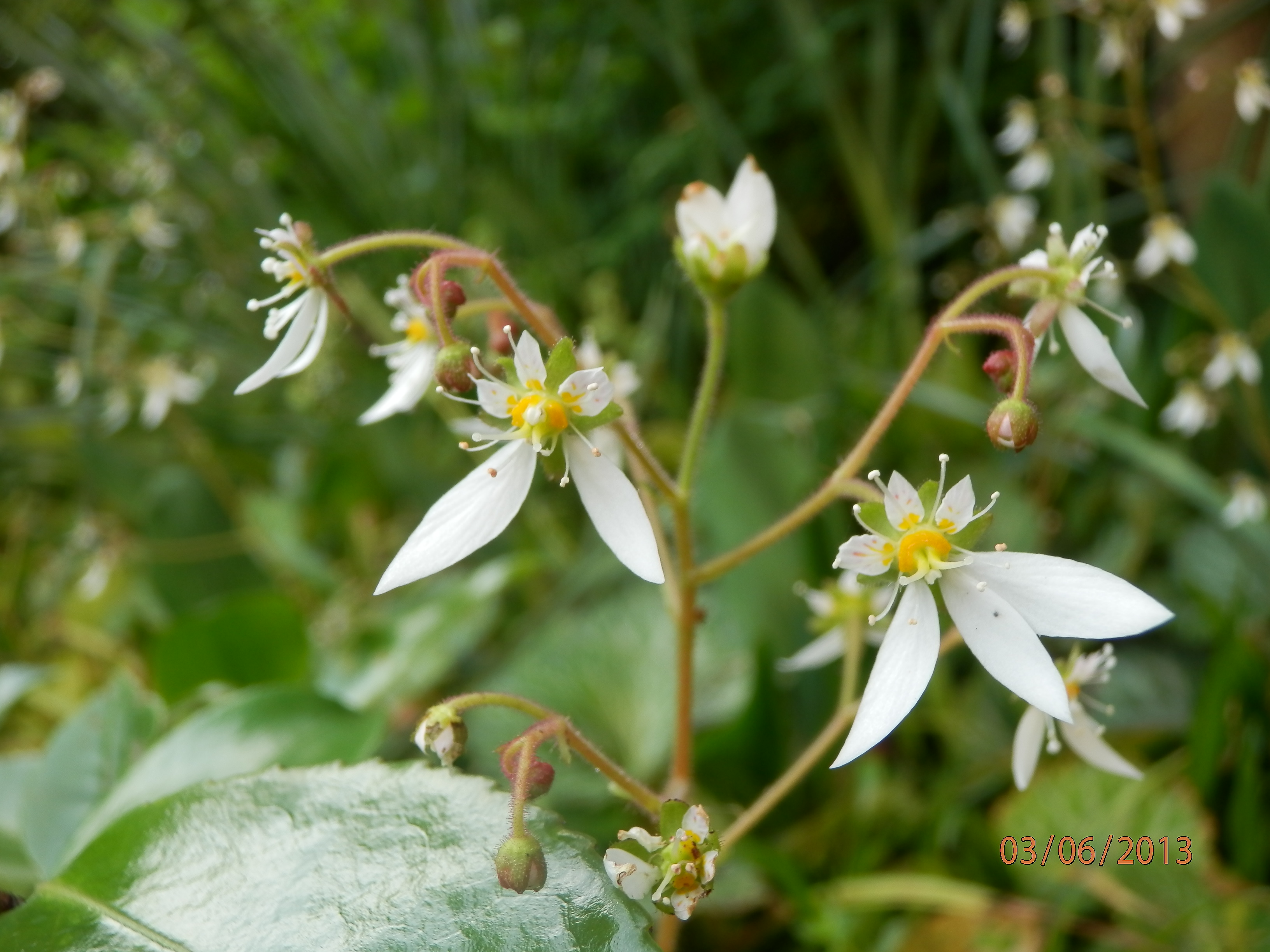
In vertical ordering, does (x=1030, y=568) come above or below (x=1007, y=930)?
above

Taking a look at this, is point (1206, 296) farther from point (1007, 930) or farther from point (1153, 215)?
point (1007, 930)

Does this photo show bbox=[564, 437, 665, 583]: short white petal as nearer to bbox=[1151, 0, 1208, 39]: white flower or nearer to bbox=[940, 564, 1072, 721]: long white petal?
bbox=[940, 564, 1072, 721]: long white petal

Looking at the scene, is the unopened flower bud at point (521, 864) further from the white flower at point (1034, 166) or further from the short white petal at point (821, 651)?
the white flower at point (1034, 166)

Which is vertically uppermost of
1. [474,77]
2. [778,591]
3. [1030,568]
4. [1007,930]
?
[474,77]

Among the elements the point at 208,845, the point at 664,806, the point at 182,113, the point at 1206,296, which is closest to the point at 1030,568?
the point at 664,806

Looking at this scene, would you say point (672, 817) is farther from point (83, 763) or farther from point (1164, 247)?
point (1164, 247)
